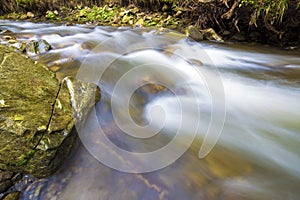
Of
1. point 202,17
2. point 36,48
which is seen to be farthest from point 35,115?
point 202,17

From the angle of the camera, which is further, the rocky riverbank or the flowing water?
the rocky riverbank

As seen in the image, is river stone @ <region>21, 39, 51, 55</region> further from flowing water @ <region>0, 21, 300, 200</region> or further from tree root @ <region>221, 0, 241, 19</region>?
tree root @ <region>221, 0, 241, 19</region>

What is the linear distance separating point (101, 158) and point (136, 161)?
27cm

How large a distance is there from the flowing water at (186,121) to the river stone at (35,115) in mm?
145

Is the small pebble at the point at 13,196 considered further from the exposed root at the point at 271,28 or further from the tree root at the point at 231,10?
the exposed root at the point at 271,28

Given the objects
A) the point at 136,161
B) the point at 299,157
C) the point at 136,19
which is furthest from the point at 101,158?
the point at 136,19

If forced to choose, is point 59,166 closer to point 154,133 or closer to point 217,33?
point 154,133

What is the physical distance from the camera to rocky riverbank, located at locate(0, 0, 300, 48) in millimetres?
4285

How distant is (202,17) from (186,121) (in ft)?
11.6

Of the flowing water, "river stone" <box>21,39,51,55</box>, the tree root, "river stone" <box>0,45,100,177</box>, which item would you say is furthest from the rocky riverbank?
"river stone" <box>0,45,100,177</box>

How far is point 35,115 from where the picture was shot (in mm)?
1687

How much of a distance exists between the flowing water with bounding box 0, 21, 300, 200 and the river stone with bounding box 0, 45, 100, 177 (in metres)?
0.15

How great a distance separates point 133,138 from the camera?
78.8 inches

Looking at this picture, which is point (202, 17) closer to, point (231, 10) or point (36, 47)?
point (231, 10)
